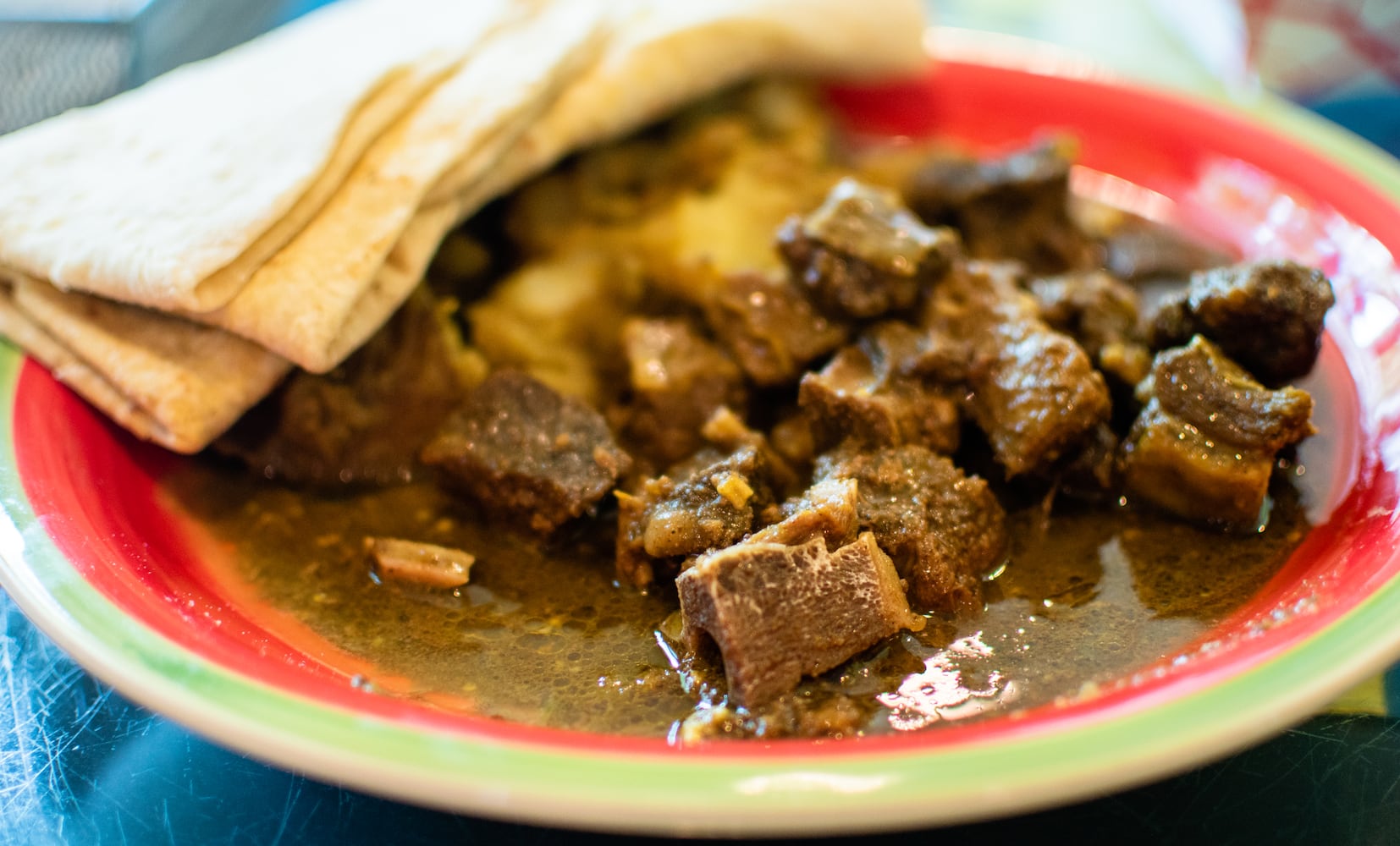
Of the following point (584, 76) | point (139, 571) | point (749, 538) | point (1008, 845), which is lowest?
point (139, 571)

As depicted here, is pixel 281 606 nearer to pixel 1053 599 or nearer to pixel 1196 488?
pixel 1053 599

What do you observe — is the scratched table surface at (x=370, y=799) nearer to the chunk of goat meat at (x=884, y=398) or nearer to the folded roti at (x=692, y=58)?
the chunk of goat meat at (x=884, y=398)

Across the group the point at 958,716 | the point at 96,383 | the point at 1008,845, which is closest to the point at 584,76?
the point at 96,383

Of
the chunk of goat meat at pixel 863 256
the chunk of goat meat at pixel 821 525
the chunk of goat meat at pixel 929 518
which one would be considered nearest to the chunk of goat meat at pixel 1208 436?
the chunk of goat meat at pixel 929 518

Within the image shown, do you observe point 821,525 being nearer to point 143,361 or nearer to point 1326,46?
point 143,361

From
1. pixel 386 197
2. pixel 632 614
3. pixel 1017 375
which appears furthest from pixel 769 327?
pixel 386 197
